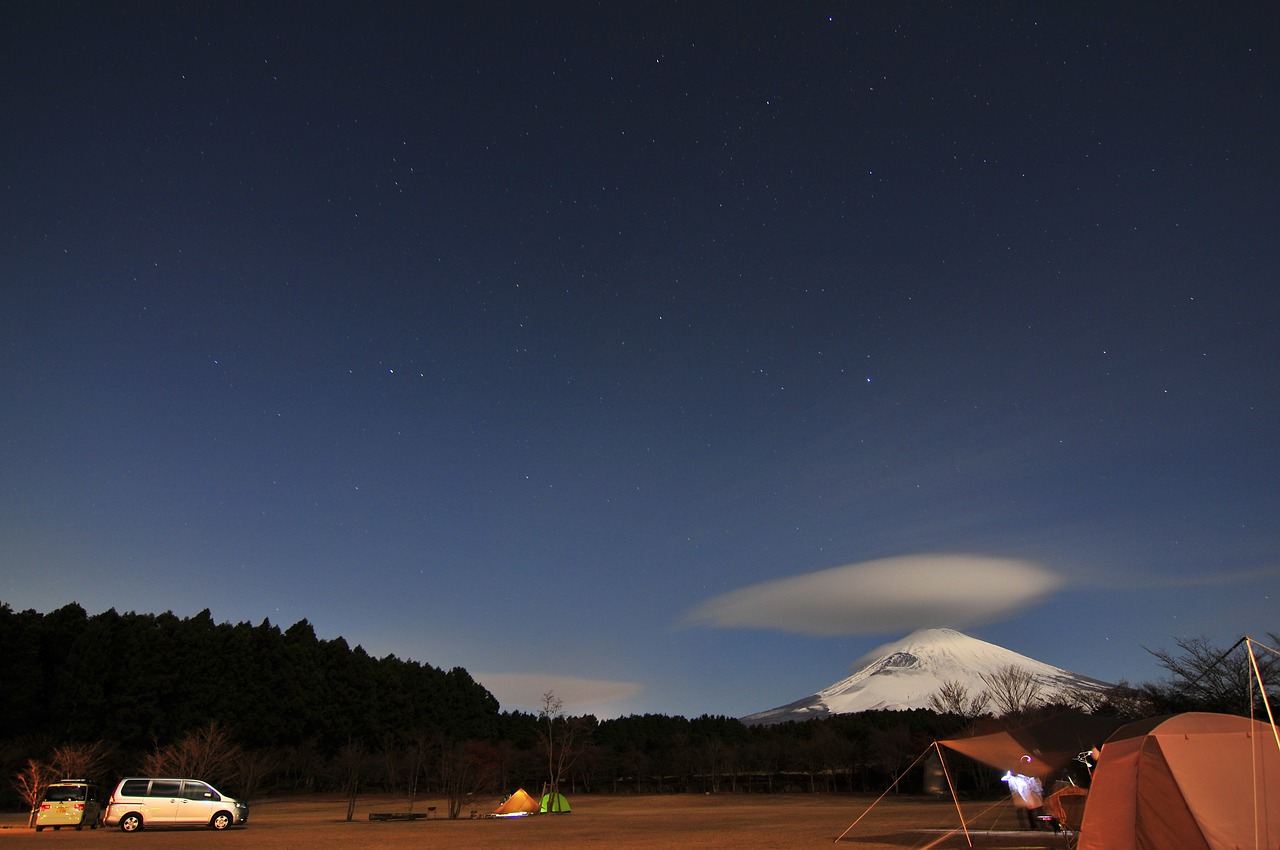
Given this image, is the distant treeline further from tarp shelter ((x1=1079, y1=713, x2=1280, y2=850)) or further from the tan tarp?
tarp shelter ((x1=1079, y1=713, x2=1280, y2=850))

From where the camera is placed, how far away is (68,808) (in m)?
25.7

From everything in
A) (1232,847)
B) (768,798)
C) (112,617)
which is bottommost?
(768,798)

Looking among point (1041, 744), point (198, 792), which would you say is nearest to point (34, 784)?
point (198, 792)

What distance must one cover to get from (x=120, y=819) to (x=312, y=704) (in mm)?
43663

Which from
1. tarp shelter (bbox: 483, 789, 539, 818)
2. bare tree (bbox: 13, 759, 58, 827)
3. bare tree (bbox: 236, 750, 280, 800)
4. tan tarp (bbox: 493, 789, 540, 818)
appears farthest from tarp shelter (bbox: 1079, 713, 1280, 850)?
bare tree (bbox: 236, 750, 280, 800)

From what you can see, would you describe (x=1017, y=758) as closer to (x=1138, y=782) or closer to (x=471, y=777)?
(x=1138, y=782)

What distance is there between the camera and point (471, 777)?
6056 centimetres

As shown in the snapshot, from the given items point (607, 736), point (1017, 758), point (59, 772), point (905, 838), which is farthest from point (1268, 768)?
point (607, 736)

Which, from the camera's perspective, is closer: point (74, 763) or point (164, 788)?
point (164, 788)

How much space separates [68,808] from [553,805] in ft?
78.9

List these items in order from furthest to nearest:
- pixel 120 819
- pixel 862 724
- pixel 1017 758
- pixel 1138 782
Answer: pixel 862 724
pixel 120 819
pixel 1017 758
pixel 1138 782

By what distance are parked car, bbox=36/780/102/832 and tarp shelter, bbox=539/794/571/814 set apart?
22.3 meters

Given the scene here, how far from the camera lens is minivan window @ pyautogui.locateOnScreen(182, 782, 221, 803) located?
2616 cm

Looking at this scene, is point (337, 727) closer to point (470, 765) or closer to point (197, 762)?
point (470, 765)
